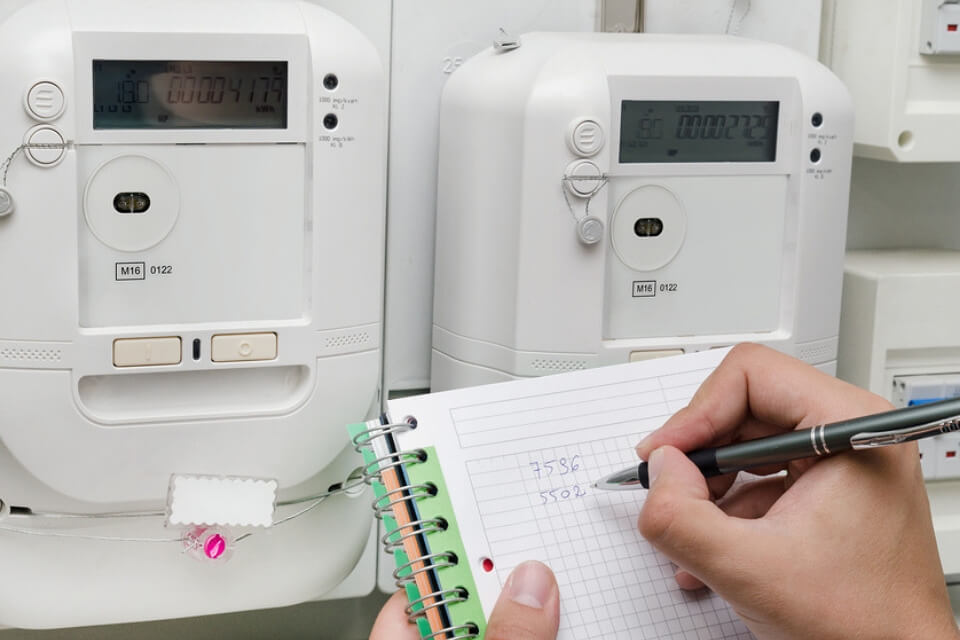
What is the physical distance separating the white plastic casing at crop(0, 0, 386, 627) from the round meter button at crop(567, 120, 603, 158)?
0.39 feet

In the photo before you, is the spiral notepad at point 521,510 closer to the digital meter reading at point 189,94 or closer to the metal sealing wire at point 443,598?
the metal sealing wire at point 443,598

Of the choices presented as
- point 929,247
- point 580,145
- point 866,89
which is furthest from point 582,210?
point 929,247

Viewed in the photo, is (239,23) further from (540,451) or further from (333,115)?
(540,451)

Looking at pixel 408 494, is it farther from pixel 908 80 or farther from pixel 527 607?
pixel 908 80

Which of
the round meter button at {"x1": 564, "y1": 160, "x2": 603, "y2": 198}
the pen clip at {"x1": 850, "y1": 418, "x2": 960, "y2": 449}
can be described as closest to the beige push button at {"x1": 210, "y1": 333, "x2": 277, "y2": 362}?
the round meter button at {"x1": 564, "y1": 160, "x2": 603, "y2": 198}

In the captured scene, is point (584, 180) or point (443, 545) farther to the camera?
point (584, 180)

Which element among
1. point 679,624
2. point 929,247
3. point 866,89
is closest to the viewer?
point 679,624

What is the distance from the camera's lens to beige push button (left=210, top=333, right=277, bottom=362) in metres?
0.70

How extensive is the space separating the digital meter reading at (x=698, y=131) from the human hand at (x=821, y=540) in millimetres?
203

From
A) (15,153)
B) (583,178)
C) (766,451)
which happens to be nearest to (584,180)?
(583,178)

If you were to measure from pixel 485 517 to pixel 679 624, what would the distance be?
0.39 ft

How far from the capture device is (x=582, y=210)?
731mm

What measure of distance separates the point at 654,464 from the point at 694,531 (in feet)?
0.22

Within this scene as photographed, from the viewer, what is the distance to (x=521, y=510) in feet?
2.06
